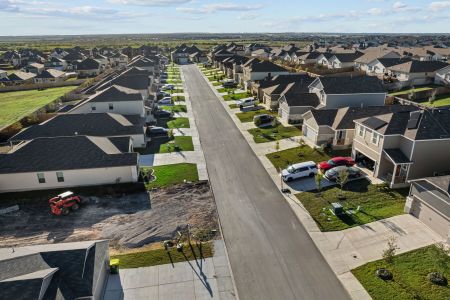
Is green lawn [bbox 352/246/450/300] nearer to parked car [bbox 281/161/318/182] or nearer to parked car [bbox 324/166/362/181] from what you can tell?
parked car [bbox 324/166/362/181]

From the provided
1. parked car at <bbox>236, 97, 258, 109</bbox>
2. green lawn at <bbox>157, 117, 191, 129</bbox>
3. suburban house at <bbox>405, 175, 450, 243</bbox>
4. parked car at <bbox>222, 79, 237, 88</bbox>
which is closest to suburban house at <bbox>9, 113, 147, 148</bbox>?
green lawn at <bbox>157, 117, 191, 129</bbox>

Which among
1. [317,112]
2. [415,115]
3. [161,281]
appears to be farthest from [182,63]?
[161,281]

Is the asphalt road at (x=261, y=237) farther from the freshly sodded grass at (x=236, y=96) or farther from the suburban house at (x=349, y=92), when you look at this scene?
the freshly sodded grass at (x=236, y=96)

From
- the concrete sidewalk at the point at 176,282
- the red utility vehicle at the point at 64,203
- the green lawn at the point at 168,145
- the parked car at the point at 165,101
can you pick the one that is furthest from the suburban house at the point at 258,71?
the concrete sidewalk at the point at 176,282

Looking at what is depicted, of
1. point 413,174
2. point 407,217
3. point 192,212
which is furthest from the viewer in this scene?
point 413,174

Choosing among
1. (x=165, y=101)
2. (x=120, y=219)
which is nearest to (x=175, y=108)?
(x=165, y=101)

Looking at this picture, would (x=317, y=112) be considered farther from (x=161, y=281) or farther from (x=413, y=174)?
(x=161, y=281)
